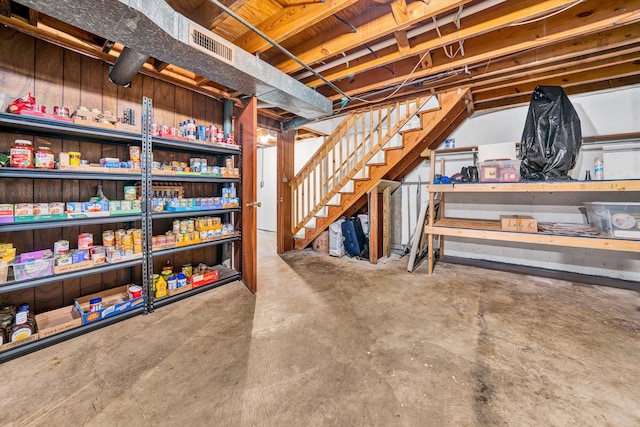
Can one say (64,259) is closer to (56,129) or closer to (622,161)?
(56,129)

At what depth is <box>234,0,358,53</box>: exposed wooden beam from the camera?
1.85 m

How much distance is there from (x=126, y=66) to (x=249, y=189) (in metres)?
1.45

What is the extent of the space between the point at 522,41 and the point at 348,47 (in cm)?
159

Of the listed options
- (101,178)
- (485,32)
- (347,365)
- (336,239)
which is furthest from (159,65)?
(336,239)

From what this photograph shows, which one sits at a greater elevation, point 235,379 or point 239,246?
point 239,246

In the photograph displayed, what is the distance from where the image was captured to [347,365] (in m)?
1.63

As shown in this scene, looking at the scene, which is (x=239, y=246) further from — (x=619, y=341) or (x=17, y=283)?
(x=619, y=341)

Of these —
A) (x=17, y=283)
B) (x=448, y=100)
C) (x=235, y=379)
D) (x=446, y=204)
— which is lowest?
(x=235, y=379)

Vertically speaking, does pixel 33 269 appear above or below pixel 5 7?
below

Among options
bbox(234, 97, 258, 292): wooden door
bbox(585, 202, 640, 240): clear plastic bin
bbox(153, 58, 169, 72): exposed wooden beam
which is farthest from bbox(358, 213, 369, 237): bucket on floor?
bbox(153, 58, 169, 72): exposed wooden beam

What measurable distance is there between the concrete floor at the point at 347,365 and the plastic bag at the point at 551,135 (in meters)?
1.37

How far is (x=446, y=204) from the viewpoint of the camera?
14.2 ft

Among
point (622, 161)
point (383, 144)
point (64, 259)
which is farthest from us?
point (383, 144)

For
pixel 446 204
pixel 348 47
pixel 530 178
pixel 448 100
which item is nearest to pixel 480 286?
pixel 530 178
